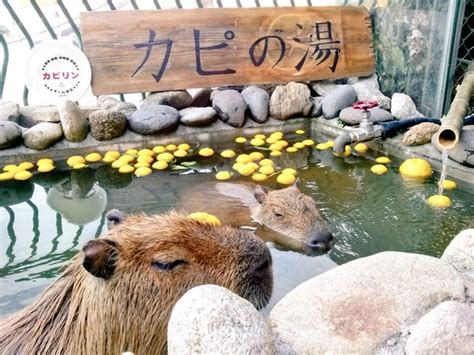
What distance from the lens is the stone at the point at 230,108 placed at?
702 cm

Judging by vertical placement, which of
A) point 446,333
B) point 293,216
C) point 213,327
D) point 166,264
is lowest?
point 293,216

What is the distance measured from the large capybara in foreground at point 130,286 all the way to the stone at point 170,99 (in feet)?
17.0

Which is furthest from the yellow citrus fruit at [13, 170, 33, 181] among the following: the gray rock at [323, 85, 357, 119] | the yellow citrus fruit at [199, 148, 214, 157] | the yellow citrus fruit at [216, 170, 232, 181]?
the gray rock at [323, 85, 357, 119]

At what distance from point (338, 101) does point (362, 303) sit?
511 cm

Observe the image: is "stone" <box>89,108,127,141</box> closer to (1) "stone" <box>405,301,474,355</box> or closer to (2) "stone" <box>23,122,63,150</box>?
(2) "stone" <box>23,122,63,150</box>

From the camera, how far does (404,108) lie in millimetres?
6754

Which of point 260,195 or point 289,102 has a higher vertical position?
point 260,195

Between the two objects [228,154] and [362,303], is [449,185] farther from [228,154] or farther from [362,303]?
[362,303]

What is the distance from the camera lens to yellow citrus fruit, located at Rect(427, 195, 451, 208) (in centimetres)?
470

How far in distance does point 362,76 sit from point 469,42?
1.92m

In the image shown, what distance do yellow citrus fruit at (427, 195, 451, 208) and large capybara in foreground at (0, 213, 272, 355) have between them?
3.05 m

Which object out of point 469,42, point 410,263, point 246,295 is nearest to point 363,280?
point 410,263

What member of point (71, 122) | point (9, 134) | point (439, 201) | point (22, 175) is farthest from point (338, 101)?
point (9, 134)

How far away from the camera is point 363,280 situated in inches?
99.5
